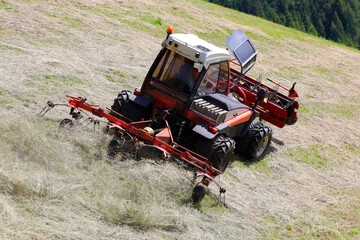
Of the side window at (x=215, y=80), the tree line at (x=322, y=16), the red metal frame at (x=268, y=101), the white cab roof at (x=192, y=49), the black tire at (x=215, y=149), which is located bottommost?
the black tire at (x=215, y=149)

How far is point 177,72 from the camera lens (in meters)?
8.28

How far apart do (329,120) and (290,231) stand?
785cm

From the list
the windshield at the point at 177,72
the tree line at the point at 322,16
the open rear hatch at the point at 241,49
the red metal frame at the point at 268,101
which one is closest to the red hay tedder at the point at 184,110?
the windshield at the point at 177,72

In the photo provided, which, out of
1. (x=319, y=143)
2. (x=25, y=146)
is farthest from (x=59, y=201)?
(x=319, y=143)

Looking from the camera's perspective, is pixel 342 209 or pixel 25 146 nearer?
pixel 25 146

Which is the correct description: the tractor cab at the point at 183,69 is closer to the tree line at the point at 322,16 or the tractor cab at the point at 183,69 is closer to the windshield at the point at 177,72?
the windshield at the point at 177,72

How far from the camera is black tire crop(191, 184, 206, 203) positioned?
22.7 ft

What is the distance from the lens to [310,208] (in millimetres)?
8172

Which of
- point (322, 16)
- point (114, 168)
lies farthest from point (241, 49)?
point (322, 16)

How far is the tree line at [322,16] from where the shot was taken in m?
67.9

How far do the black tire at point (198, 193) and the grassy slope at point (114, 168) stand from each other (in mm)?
119

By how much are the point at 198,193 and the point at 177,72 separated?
2402 mm

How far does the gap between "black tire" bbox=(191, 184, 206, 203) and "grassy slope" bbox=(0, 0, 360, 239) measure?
0.12 metres

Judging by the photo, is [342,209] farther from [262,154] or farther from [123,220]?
[123,220]
